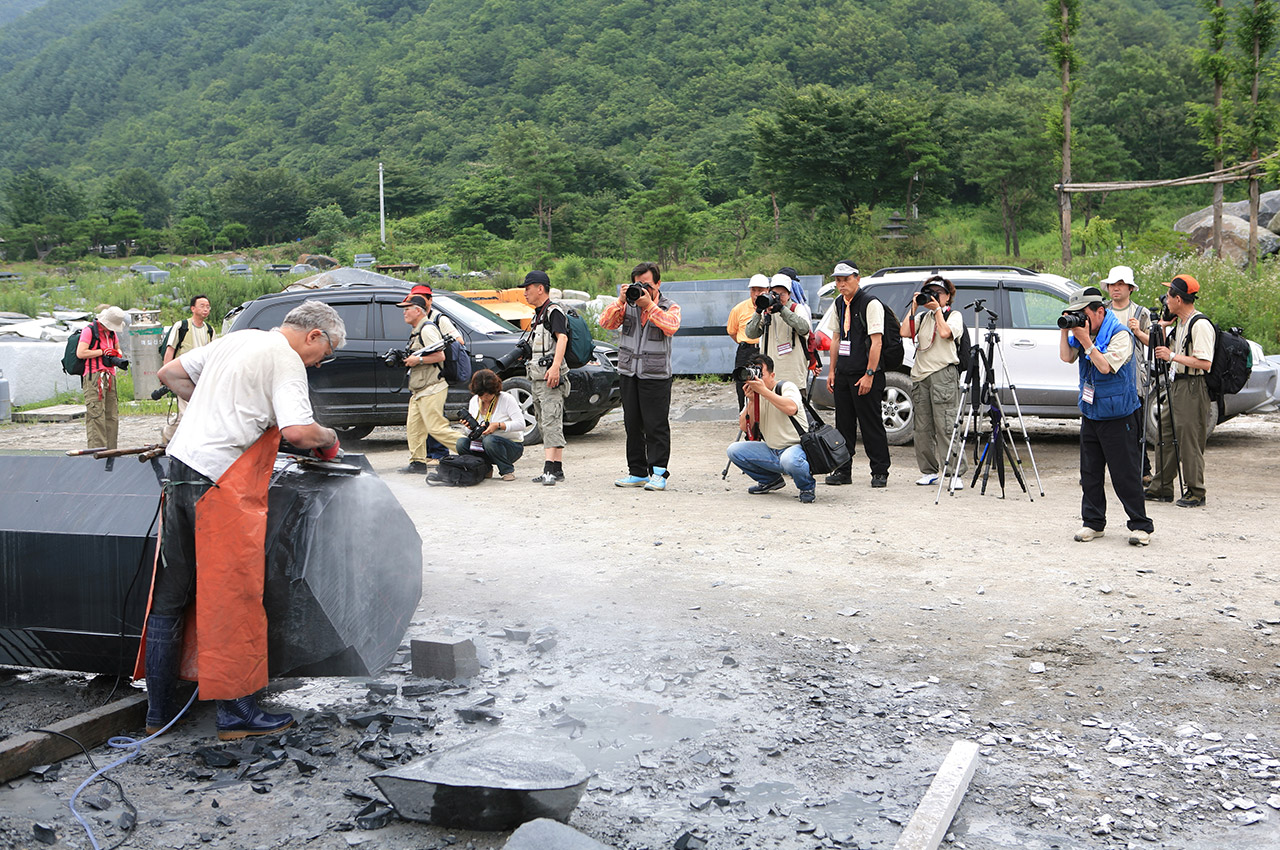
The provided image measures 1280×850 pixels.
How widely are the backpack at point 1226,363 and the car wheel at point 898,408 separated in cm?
346

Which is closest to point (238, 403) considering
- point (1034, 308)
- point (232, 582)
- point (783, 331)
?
point (232, 582)

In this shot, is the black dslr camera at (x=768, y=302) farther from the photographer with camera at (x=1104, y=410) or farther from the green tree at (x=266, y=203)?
the green tree at (x=266, y=203)

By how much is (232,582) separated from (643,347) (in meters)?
5.43

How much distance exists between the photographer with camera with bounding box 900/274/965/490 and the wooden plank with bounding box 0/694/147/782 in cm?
695

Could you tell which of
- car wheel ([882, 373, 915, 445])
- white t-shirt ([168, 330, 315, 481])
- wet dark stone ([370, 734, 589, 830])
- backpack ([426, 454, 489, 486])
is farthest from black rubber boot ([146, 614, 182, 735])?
car wheel ([882, 373, 915, 445])

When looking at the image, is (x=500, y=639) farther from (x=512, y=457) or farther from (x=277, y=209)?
(x=277, y=209)

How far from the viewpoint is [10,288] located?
40125 mm

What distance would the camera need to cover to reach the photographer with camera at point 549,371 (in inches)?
382

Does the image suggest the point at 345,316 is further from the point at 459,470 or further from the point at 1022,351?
the point at 1022,351

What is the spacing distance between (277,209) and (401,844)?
83.5 m

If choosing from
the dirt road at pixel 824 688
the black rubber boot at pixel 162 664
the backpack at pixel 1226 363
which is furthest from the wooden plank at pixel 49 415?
the backpack at pixel 1226 363

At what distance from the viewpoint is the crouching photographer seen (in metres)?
8.65

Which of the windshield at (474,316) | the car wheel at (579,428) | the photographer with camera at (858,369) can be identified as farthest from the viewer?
the car wheel at (579,428)

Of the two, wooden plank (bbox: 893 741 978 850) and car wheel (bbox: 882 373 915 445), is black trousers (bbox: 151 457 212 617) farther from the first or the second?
car wheel (bbox: 882 373 915 445)
